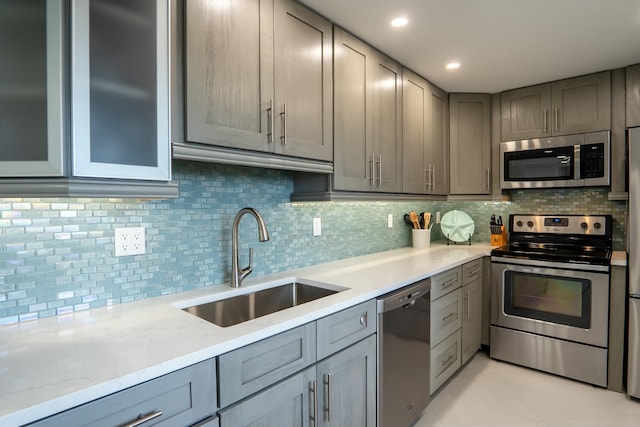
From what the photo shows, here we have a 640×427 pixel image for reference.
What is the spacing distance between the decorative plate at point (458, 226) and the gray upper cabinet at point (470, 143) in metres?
0.25

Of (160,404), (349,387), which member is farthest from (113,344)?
(349,387)

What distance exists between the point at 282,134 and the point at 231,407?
3.67 ft

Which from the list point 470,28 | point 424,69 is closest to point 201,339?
point 470,28

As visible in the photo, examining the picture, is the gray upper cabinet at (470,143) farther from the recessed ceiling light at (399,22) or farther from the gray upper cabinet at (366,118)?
the recessed ceiling light at (399,22)

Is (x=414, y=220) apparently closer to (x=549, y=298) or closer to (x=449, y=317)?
(x=449, y=317)

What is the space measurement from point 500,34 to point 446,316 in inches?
72.0

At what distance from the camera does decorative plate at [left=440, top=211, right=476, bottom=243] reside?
3225mm

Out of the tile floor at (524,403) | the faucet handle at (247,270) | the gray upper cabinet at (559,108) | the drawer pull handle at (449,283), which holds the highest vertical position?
the gray upper cabinet at (559,108)

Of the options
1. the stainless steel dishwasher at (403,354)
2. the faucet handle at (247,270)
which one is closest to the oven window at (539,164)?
the stainless steel dishwasher at (403,354)

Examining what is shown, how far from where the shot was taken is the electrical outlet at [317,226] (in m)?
2.20

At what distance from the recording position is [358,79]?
2.08 metres

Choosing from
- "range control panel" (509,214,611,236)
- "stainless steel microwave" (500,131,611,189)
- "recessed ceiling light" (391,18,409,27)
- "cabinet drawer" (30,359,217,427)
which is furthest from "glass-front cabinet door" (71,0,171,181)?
"range control panel" (509,214,611,236)

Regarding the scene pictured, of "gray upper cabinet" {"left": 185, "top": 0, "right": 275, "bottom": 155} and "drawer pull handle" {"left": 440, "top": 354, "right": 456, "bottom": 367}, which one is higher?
"gray upper cabinet" {"left": 185, "top": 0, "right": 275, "bottom": 155}

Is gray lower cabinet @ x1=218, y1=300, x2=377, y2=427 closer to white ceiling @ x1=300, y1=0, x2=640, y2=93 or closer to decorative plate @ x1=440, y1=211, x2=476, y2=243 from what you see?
white ceiling @ x1=300, y1=0, x2=640, y2=93
